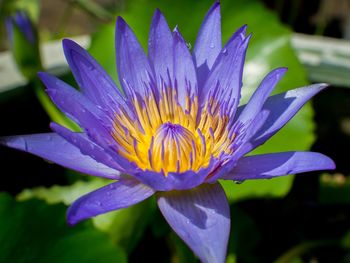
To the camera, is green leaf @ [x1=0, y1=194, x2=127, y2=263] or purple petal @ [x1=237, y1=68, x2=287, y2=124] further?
green leaf @ [x1=0, y1=194, x2=127, y2=263]

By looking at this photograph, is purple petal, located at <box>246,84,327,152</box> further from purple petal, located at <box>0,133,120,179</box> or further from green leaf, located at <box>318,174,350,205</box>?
green leaf, located at <box>318,174,350,205</box>

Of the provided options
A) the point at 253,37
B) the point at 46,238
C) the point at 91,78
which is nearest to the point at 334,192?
the point at 253,37

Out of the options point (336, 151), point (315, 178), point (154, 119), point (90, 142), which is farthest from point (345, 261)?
point (90, 142)

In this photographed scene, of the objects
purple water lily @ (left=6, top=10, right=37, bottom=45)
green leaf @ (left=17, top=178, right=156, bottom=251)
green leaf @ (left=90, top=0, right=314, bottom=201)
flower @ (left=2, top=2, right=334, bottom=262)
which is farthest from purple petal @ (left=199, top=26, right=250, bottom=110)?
purple water lily @ (left=6, top=10, right=37, bottom=45)

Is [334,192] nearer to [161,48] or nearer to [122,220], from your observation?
[122,220]

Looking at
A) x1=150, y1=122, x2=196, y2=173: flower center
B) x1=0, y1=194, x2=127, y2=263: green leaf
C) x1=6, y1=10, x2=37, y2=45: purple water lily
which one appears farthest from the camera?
x1=6, y1=10, x2=37, y2=45: purple water lily
